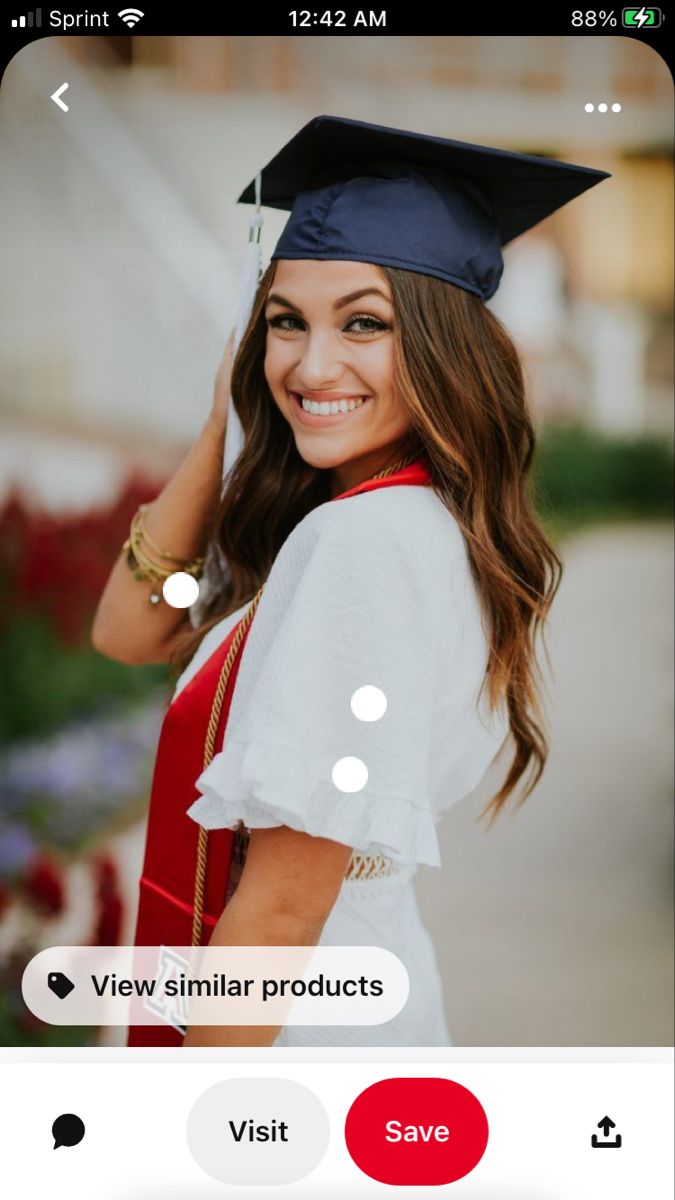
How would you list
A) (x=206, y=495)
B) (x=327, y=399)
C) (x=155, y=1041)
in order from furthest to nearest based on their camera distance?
(x=206, y=495)
(x=155, y=1041)
(x=327, y=399)

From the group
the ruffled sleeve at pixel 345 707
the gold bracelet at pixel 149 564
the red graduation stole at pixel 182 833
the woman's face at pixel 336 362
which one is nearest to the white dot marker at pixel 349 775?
the ruffled sleeve at pixel 345 707

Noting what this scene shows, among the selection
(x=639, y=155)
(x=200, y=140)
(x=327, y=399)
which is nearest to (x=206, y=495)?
(x=327, y=399)

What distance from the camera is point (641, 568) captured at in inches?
45.9

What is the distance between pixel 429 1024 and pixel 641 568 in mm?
542

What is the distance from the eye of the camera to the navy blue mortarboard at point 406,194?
3.14 feet

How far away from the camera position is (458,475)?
1004 millimetres

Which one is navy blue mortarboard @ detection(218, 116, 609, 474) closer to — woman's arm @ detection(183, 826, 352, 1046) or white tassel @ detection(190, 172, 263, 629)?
white tassel @ detection(190, 172, 263, 629)

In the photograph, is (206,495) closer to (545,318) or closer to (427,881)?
(545,318)
